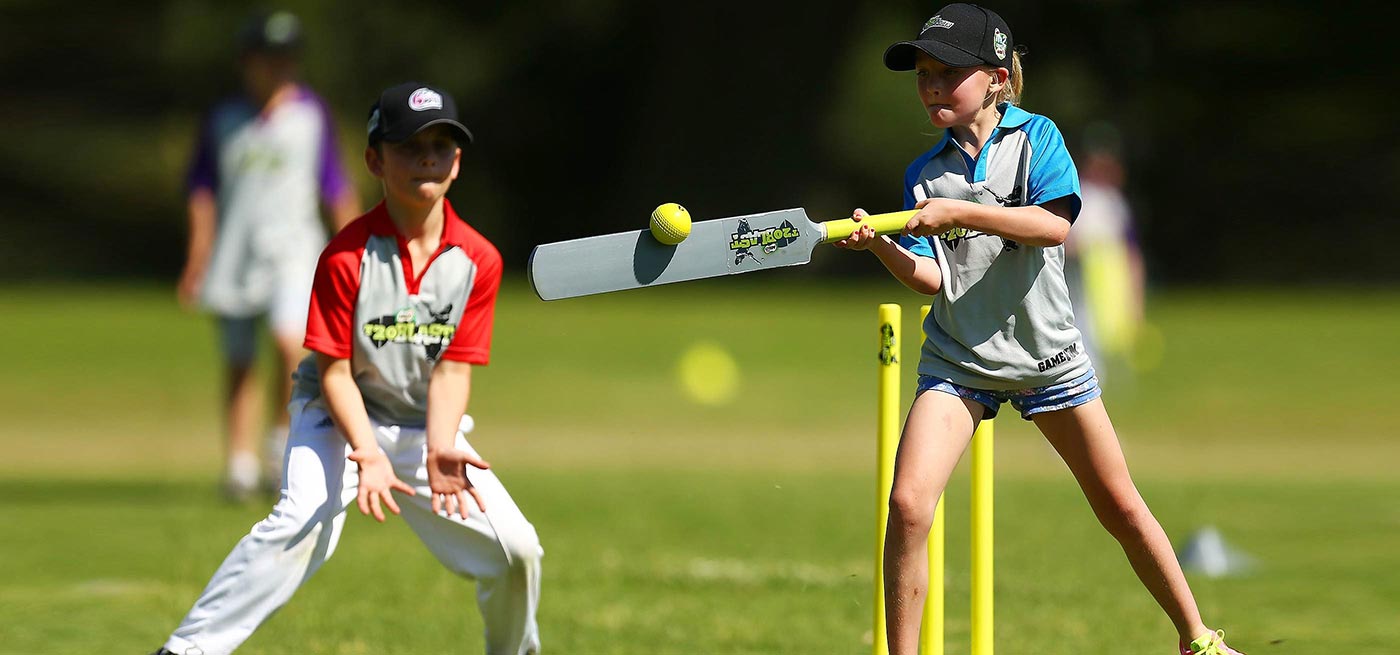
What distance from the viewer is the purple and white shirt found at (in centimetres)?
811

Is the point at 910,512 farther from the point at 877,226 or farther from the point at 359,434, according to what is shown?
the point at 359,434

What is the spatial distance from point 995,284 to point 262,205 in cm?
494

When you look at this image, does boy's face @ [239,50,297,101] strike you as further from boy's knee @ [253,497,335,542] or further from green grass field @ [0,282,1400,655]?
boy's knee @ [253,497,335,542]

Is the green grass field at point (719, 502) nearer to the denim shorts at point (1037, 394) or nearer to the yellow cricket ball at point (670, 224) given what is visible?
the denim shorts at point (1037, 394)

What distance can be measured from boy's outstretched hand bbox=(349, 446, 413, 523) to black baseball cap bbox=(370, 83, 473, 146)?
0.83 metres

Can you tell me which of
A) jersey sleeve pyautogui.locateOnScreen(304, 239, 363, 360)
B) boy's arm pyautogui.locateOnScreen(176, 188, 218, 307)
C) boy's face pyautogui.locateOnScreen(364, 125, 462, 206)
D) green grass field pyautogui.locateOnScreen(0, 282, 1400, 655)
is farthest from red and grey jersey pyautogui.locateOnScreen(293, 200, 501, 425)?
boy's arm pyautogui.locateOnScreen(176, 188, 218, 307)

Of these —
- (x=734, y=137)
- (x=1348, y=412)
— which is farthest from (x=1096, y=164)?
(x=734, y=137)

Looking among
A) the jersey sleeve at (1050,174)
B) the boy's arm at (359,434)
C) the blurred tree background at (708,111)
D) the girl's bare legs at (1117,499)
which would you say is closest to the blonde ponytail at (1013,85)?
the jersey sleeve at (1050,174)

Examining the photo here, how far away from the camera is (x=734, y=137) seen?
94.5 feet

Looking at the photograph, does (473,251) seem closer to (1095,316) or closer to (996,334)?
(996,334)

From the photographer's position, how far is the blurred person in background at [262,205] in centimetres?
808

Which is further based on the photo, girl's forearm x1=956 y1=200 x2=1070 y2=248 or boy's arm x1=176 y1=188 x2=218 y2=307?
boy's arm x1=176 y1=188 x2=218 y2=307

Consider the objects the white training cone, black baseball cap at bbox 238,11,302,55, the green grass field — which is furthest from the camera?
black baseball cap at bbox 238,11,302,55

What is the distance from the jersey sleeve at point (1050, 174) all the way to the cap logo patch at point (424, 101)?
155 cm
